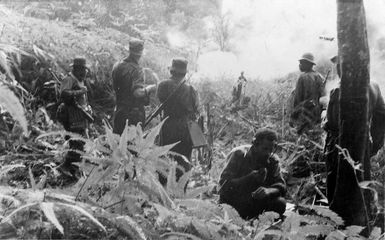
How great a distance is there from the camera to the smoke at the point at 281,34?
51.2 ft

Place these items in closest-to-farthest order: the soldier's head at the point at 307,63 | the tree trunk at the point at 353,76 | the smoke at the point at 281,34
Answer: the tree trunk at the point at 353,76, the soldier's head at the point at 307,63, the smoke at the point at 281,34

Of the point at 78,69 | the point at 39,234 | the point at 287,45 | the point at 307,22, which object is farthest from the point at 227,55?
the point at 39,234

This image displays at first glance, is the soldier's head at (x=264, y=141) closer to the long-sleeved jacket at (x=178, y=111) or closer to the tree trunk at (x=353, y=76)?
the tree trunk at (x=353, y=76)

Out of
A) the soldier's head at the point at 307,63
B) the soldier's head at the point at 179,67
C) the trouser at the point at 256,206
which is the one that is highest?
the soldier's head at the point at 307,63

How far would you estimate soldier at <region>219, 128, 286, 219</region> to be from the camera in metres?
4.07

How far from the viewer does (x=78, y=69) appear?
606 cm

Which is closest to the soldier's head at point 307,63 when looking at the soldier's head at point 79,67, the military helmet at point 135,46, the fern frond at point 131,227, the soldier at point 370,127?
the soldier at point 370,127

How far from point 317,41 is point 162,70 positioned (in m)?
8.00

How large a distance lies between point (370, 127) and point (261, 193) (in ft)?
4.91

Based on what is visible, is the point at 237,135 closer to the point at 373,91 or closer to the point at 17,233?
the point at 373,91

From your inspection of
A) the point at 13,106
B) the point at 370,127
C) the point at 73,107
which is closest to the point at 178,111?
the point at 73,107

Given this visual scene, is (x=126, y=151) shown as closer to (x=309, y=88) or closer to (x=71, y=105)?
(x=71, y=105)

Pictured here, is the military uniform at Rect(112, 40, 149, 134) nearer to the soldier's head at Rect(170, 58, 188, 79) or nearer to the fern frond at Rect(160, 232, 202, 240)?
the soldier's head at Rect(170, 58, 188, 79)

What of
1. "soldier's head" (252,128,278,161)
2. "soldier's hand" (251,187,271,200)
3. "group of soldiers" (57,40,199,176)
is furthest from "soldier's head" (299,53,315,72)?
"soldier's hand" (251,187,271,200)
